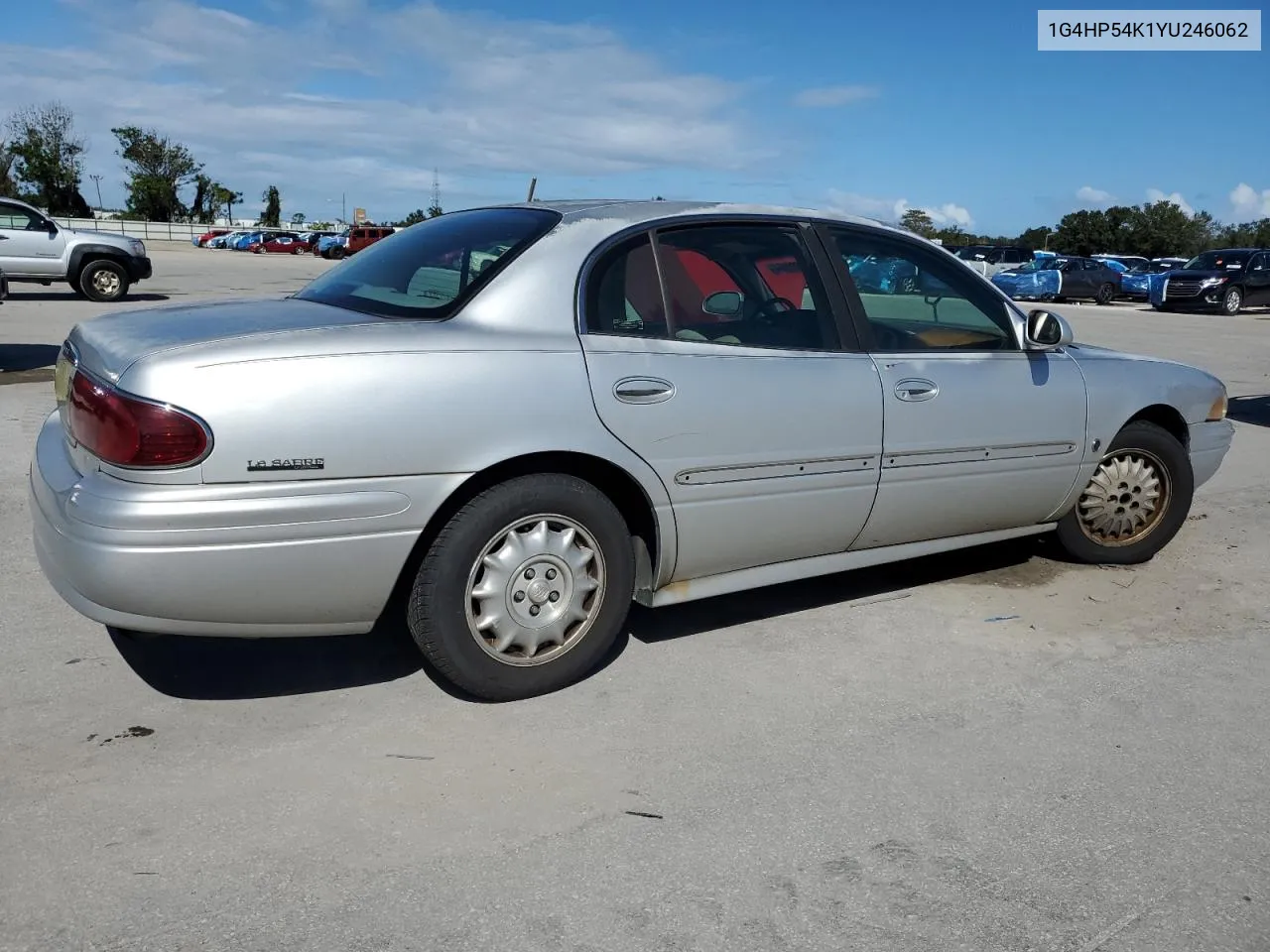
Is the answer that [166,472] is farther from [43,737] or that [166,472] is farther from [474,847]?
[474,847]

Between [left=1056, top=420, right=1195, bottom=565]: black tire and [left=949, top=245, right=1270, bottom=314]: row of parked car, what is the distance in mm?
18257

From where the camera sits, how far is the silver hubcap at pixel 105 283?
61.0 ft

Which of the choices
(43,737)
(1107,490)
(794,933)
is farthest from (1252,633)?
(43,737)

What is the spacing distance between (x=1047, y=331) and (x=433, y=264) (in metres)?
2.40

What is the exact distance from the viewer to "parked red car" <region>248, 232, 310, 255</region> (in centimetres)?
6175

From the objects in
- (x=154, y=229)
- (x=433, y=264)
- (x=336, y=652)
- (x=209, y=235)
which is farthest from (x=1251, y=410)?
(x=154, y=229)

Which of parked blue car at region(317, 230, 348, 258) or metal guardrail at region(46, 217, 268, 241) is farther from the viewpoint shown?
metal guardrail at region(46, 217, 268, 241)

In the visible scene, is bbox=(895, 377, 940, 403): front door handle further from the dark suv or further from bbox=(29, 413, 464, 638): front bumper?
the dark suv

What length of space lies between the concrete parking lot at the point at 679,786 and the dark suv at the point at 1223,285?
25.4 metres

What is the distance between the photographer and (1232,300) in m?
26.7

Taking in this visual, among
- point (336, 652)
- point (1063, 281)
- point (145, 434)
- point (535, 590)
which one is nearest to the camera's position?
point (145, 434)

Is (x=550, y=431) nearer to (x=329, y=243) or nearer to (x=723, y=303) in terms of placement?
(x=723, y=303)

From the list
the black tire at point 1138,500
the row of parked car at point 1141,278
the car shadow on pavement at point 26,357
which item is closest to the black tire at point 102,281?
the car shadow on pavement at point 26,357

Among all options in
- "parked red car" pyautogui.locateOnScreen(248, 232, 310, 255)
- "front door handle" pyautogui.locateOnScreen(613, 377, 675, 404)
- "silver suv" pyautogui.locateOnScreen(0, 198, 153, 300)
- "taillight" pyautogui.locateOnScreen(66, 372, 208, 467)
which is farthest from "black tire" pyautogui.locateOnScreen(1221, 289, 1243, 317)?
"parked red car" pyautogui.locateOnScreen(248, 232, 310, 255)
